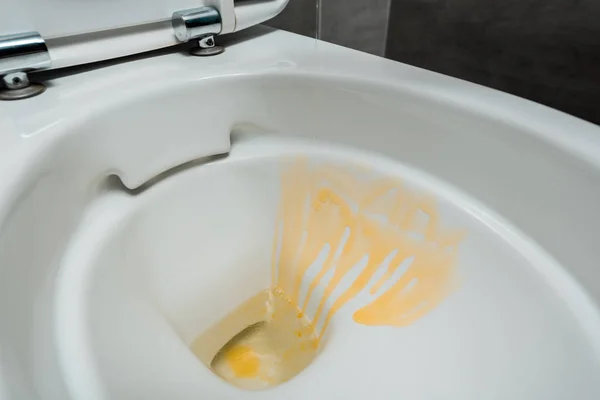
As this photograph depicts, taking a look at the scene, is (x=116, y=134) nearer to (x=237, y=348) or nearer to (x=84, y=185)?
(x=84, y=185)

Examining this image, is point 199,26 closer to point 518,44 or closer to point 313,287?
point 313,287

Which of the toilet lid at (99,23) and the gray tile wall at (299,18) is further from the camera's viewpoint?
the gray tile wall at (299,18)

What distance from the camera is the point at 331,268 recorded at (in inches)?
21.5

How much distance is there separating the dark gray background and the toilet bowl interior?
40cm

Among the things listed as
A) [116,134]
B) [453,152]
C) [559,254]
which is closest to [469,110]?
[453,152]

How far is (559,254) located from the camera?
0.39m

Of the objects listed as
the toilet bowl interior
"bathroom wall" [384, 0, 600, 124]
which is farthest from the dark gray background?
the toilet bowl interior

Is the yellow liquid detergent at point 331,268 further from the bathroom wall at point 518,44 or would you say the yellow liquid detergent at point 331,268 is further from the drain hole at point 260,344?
the bathroom wall at point 518,44

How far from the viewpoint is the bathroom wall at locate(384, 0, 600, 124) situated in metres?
0.72

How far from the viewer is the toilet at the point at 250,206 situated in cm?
35

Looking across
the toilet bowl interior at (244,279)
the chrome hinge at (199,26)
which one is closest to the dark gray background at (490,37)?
the chrome hinge at (199,26)

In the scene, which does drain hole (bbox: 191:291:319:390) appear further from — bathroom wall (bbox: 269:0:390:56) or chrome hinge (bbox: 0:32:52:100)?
bathroom wall (bbox: 269:0:390:56)

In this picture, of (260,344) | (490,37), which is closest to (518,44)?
(490,37)

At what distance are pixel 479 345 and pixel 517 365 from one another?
0.12 ft
